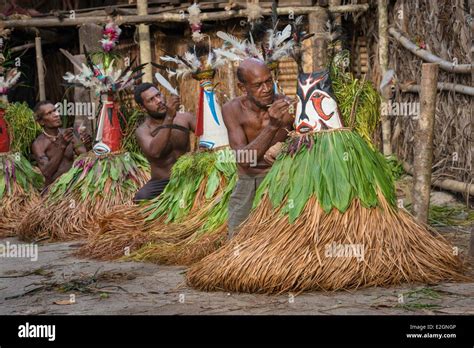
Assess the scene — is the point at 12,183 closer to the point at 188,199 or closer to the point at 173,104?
the point at 173,104

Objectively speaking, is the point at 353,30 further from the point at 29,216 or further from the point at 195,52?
the point at 29,216

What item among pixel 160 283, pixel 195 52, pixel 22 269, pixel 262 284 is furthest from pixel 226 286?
pixel 195 52

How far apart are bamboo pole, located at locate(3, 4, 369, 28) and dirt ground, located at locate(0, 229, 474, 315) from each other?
4.61 m

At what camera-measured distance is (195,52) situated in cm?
688

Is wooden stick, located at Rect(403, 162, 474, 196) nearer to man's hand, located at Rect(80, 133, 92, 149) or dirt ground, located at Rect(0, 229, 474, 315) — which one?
dirt ground, located at Rect(0, 229, 474, 315)

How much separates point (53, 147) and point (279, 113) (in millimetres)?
3878

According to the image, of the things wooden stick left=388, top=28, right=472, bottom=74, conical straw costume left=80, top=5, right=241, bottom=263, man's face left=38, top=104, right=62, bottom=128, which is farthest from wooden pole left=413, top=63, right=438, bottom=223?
man's face left=38, top=104, right=62, bottom=128

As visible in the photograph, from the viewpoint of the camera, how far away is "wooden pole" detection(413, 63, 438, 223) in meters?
5.36

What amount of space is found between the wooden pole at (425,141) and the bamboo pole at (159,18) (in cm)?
429

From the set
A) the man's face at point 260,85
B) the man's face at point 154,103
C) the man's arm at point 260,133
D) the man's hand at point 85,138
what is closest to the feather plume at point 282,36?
the man's face at point 260,85

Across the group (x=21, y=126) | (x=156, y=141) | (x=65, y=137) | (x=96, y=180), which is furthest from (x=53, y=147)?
(x=156, y=141)

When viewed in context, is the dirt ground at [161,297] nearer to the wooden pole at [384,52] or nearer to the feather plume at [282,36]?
the feather plume at [282,36]

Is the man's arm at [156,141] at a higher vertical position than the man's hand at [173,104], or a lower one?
lower

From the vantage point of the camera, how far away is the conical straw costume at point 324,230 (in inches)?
173
